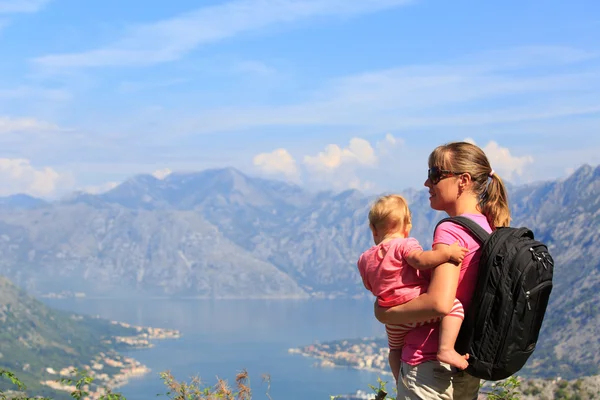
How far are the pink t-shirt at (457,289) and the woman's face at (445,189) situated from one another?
0.15 m

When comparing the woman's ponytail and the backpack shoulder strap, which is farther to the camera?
the woman's ponytail

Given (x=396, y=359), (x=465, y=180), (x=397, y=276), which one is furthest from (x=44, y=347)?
(x=465, y=180)

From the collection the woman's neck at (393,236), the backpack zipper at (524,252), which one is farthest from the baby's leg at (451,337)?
the woman's neck at (393,236)

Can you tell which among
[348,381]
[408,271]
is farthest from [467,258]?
[348,381]

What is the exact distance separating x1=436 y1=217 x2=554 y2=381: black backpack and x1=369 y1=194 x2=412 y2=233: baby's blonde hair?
1.82ft

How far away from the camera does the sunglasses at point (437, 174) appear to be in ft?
13.6

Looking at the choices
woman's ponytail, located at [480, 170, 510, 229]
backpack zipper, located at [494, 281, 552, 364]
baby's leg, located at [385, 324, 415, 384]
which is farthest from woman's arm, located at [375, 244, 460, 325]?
woman's ponytail, located at [480, 170, 510, 229]

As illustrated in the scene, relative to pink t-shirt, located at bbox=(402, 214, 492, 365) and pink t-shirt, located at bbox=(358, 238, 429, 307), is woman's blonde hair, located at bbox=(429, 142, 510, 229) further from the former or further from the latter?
pink t-shirt, located at bbox=(358, 238, 429, 307)

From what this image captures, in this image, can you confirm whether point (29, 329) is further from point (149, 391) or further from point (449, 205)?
point (449, 205)

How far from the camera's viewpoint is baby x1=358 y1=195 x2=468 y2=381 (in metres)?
3.86

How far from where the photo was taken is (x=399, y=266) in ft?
13.2

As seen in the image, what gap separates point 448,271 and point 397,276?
12.4 inches

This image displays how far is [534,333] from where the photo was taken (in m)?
3.88

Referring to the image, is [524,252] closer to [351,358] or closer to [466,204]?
[466,204]
